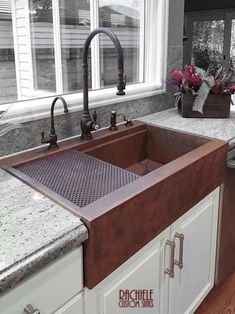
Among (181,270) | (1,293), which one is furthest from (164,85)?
(1,293)

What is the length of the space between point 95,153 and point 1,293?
87cm

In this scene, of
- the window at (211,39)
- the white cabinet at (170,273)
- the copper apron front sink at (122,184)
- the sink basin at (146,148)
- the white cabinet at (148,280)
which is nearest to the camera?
the white cabinet at (148,280)

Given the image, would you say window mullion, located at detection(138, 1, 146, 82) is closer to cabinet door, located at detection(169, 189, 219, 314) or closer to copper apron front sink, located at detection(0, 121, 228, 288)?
copper apron front sink, located at detection(0, 121, 228, 288)

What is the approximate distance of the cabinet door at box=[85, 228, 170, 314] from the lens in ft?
Result: 3.18

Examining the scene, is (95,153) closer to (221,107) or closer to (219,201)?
(219,201)

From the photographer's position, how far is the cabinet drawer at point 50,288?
709mm

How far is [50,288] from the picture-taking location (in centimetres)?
79

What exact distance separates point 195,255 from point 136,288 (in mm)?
448

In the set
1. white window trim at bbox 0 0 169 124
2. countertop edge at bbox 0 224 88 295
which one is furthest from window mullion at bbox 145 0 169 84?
countertop edge at bbox 0 224 88 295

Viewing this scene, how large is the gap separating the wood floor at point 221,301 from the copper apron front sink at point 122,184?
30.1 inches

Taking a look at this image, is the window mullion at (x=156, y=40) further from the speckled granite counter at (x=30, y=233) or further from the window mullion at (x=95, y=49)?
the speckled granite counter at (x=30, y=233)

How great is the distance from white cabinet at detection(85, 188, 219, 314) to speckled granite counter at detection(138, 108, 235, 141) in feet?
1.02

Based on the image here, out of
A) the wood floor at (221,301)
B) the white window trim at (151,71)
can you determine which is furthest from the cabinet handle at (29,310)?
the wood floor at (221,301)

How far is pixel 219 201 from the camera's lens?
61.6 inches
